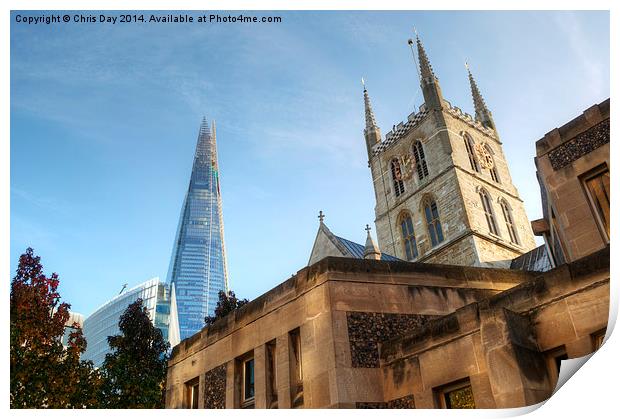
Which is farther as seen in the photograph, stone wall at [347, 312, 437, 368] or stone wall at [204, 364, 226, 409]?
stone wall at [204, 364, 226, 409]

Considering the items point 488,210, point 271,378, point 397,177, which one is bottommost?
point 271,378

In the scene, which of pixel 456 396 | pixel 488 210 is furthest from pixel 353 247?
pixel 456 396

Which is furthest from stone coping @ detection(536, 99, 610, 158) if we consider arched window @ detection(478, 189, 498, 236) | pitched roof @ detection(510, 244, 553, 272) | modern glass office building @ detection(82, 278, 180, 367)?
modern glass office building @ detection(82, 278, 180, 367)

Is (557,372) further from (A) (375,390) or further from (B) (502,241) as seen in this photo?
(B) (502,241)

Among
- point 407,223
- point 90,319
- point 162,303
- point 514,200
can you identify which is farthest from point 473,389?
point 162,303

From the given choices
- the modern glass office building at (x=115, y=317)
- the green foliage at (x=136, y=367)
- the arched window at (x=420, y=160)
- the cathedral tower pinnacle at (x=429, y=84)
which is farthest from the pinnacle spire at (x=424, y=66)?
the modern glass office building at (x=115, y=317)

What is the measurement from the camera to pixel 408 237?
4459cm

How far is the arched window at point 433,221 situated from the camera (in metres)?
41.7

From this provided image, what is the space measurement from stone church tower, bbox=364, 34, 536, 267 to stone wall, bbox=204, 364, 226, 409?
26672mm

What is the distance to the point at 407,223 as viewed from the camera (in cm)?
4556

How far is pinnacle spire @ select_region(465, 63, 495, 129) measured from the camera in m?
53.6

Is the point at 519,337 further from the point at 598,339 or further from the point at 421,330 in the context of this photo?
the point at 421,330

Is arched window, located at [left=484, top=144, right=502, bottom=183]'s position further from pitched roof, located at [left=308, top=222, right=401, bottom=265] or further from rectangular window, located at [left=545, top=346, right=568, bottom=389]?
rectangular window, located at [left=545, top=346, right=568, bottom=389]

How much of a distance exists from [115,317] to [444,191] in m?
87.7
